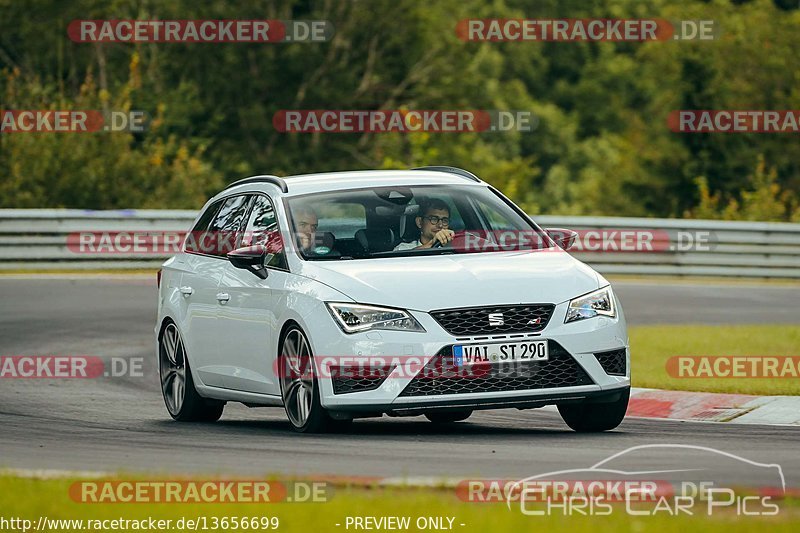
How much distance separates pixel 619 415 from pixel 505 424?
1.21 metres

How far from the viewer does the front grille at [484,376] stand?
412 inches

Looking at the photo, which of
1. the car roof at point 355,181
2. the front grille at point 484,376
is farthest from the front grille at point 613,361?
the car roof at point 355,181

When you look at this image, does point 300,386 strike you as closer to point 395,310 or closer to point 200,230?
point 395,310

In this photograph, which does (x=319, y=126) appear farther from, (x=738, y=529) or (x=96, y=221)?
(x=738, y=529)

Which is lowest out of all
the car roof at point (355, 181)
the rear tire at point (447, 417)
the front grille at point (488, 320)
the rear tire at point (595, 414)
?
the rear tire at point (447, 417)

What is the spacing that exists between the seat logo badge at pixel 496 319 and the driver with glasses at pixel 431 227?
1.20 m

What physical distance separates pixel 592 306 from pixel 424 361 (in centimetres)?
119

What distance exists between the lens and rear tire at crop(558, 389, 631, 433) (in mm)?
11234

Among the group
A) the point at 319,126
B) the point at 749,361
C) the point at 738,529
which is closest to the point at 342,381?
the point at 738,529

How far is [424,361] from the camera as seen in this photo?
10.4m

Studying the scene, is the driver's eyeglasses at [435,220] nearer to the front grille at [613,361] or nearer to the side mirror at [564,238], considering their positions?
the side mirror at [564,238]

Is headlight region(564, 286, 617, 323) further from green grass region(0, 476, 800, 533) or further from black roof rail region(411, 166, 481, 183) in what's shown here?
green grass region(0, 476, 800, 533)

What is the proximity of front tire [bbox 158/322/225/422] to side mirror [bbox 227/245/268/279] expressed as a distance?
1.46 m

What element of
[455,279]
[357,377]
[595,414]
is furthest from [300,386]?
[595,414]
